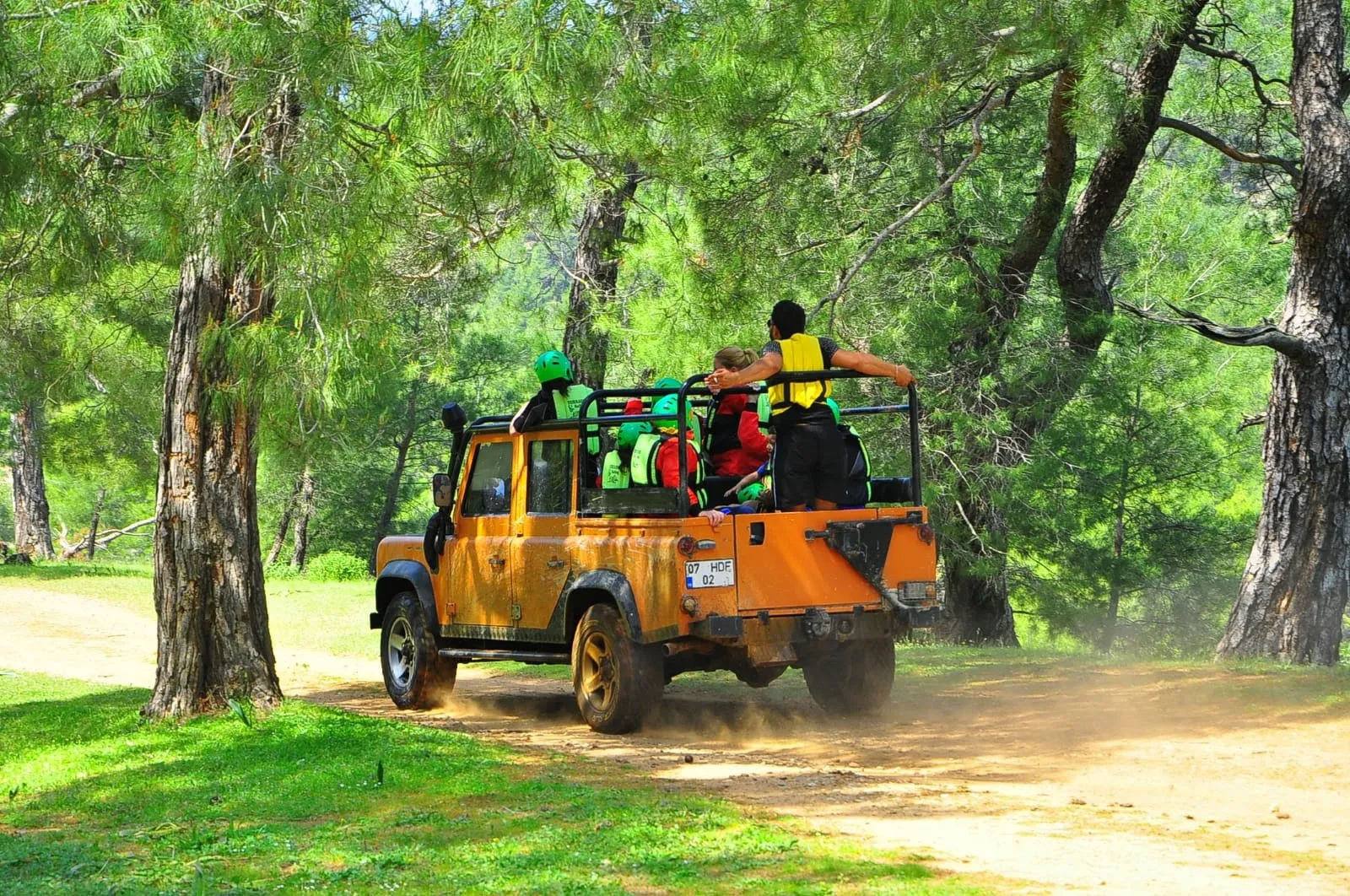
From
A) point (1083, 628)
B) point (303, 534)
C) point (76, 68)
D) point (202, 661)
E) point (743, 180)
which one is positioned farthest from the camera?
point (303, 534)

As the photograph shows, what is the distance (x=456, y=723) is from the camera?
10.8m

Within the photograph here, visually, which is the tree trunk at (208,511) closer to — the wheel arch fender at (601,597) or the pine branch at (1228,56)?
the wheel arch fender at (601,597)

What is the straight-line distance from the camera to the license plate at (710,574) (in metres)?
9.20

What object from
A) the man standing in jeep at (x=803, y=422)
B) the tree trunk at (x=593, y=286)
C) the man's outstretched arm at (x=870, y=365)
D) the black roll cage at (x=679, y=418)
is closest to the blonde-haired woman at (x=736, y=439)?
the black roll cage at (x=679, y=418)

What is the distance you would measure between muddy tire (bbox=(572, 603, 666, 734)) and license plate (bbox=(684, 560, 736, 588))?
2.18 ft

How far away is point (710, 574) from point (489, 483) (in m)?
2.55

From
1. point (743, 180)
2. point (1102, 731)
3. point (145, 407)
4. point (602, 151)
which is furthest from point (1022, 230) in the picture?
point (145, 407)

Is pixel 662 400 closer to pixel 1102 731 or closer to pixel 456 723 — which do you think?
pixel 456 723

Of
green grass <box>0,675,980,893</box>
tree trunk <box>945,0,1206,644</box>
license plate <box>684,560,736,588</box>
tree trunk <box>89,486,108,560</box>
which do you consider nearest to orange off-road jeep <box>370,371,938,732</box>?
license plate <box>684,560,736,588</box>

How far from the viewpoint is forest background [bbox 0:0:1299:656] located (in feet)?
28.3

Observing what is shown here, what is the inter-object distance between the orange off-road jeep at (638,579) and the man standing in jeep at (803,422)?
0.19 m

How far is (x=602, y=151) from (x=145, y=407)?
13.2 metres

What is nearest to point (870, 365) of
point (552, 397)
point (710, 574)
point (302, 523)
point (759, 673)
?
point (710, 574)

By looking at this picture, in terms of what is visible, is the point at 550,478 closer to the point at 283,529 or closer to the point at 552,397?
the point at 552,397
